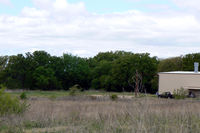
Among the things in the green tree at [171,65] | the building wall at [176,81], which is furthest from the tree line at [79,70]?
the building wall at [176,81]

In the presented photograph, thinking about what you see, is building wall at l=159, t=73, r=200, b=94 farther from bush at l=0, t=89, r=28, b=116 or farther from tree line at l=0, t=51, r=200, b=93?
bush at l=0, t=89, r=28, b=116

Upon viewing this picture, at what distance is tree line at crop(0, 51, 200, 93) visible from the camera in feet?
234

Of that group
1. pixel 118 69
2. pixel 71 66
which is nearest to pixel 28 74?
pixel 71 66

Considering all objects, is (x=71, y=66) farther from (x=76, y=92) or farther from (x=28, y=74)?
(x=76, y=92)

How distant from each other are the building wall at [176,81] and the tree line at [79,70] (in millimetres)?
12907

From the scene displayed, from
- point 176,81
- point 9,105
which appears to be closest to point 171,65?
point 176,81

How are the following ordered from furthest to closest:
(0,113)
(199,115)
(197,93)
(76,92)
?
(197,93) → (76,92) → (0,113) → (199,115)

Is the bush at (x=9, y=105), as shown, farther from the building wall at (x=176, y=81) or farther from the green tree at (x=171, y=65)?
the green tree at (x=171, y=65)

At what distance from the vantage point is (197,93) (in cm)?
5300

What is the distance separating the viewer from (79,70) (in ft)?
259

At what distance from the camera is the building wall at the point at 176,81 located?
51781mm

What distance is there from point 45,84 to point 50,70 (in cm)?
321

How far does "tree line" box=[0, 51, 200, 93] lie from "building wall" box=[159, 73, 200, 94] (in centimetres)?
1291

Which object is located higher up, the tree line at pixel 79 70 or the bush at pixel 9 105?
the tree line at pixel 79 70
